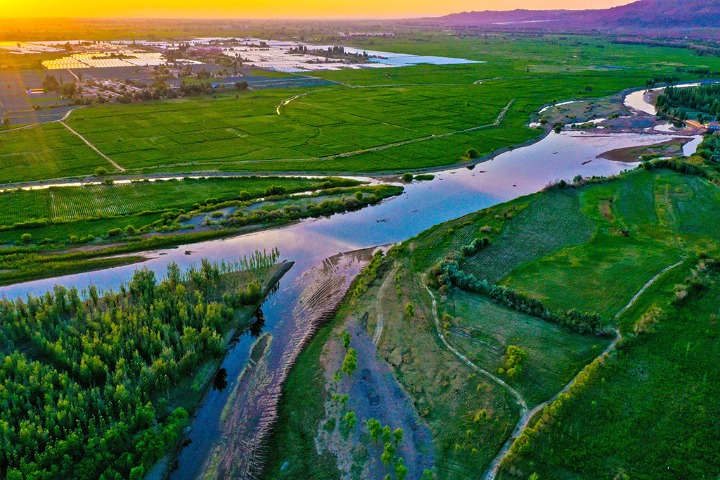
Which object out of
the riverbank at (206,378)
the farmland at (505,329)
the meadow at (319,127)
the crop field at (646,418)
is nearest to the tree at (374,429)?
the farmland at (505,329)

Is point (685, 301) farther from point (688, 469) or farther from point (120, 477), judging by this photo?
point (120, 477)

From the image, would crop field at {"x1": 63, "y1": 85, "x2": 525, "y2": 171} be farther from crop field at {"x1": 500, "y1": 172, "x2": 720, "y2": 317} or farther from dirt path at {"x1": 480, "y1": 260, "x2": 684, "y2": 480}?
dirt path at {"x1": 480, "y1": 260, "x2": 684, "y2": 480}

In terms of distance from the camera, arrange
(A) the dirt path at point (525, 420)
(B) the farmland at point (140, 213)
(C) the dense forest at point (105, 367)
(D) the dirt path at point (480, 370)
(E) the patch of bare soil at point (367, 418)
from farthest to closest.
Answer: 1. (B) the farmland at point (140, 213)
2. (D) the dirt path at point (480, 370)
3. (E) the patch of bare soil at point (367, 418)
4. (A) the dirt path at point (525, 420)
5. (C) the dense forest at point (105, 367)

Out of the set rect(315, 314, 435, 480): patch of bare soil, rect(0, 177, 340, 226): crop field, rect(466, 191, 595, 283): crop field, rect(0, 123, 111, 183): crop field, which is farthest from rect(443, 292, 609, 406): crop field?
rect(0, 123, 111, 183): crop field

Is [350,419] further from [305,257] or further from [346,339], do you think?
[305,257]

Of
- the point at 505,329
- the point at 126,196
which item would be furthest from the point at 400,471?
the point at 126,196

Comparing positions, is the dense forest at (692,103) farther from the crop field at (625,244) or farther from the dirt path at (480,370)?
the dirt path at (480,370)

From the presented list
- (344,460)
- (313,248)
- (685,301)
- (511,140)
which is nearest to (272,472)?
(344,460)
